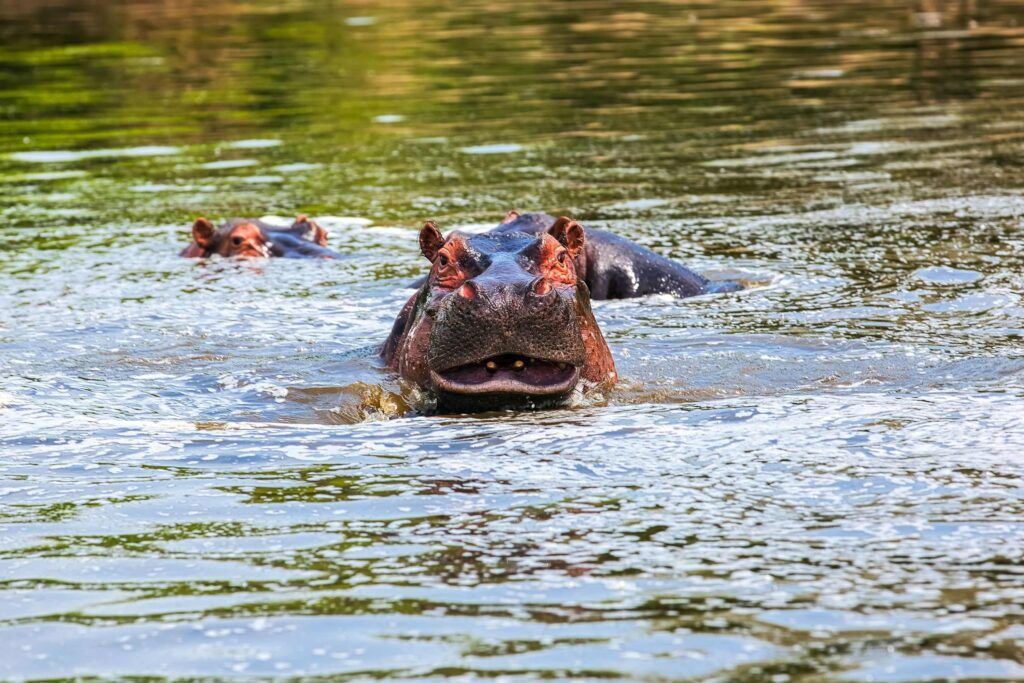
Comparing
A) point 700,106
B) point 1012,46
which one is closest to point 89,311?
point 700,106

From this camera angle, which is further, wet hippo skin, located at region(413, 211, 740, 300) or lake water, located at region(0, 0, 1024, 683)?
wet hippo skin, located at region(413, 211, 740, 300)

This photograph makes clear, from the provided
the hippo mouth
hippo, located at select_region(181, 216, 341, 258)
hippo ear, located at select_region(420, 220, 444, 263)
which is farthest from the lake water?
hippo ear, located at select_region(420, 220, 444, 263)

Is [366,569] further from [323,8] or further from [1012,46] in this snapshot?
[323,8]

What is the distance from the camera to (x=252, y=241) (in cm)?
1013

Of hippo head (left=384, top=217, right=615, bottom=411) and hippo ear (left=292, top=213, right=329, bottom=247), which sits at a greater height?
hippo head (left=384, top=217, right=615, bottom=411)

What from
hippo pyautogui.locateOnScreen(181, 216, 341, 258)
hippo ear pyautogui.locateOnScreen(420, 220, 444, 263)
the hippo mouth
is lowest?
hippo pyautogui.locateOnScreen(181, 216, 341, 258)

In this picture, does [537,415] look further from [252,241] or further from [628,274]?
[252,241]

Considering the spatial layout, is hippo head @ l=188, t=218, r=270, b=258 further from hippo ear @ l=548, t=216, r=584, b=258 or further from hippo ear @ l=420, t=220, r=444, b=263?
hippo ear @ l=548, t=216, r=584, b=258

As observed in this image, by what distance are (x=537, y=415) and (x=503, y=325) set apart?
1.20ft

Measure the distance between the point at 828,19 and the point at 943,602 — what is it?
22885 millimetres

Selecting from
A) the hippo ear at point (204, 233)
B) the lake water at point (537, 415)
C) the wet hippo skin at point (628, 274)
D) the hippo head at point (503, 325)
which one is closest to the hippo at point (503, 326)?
the hippo head at point (503, 325)

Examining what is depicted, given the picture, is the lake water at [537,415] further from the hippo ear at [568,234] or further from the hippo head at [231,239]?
the hippo ear at [568,234]

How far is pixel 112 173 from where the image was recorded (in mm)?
13664

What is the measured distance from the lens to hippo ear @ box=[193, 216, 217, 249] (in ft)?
33.0
